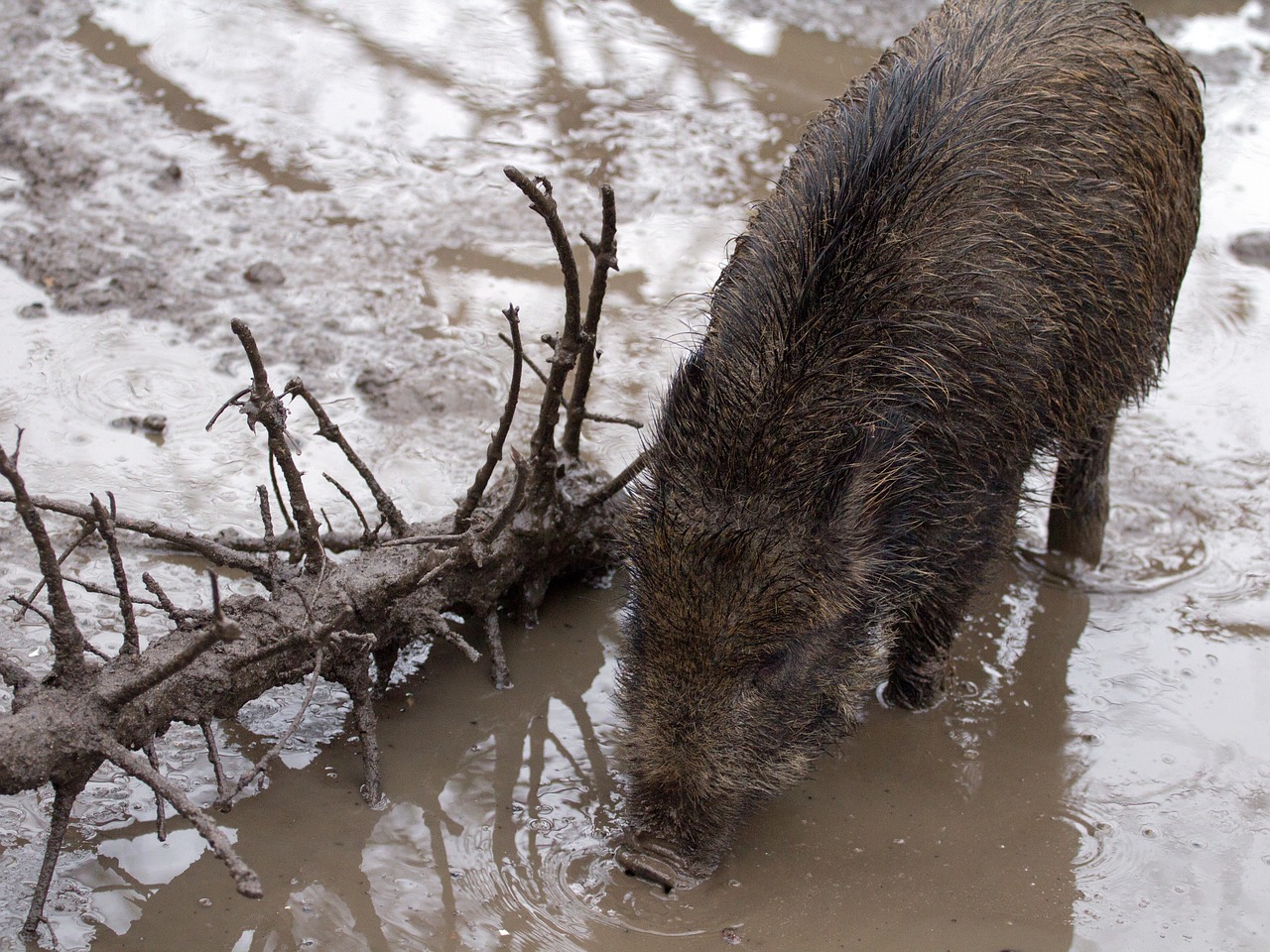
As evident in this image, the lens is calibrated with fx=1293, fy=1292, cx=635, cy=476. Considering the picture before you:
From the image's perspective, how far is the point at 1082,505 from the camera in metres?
5.07

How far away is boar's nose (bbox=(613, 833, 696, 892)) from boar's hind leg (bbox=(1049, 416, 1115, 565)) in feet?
7.90

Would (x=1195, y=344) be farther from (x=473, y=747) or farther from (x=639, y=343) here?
(x=473, y=747)

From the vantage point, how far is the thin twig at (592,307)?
11.8ft

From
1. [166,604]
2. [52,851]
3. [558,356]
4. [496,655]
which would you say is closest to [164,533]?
[166,604]

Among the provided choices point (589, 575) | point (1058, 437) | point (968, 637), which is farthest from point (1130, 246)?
point (589, 575)

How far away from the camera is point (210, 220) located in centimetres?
607

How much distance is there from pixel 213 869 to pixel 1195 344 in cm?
535

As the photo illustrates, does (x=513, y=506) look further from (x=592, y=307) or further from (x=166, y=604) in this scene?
(x=166, y=604)

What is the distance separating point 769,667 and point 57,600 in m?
1.71

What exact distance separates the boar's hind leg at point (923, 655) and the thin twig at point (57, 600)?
7.51ft

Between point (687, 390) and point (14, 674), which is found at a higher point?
point (687, 390)

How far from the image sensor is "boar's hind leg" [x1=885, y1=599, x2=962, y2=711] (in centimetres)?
406

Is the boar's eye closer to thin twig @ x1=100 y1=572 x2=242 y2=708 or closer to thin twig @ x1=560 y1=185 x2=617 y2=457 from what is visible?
thin twig @ x1=560 y1=185 x2=617 y2=457

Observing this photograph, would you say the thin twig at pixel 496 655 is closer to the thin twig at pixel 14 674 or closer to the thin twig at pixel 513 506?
the thin twig at pixel 513 506
